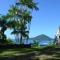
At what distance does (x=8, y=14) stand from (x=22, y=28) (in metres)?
4.10

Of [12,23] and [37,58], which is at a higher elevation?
[12,23]

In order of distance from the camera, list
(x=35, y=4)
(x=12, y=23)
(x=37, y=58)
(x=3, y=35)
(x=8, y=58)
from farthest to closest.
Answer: (x=35, y=4), (x=12, y=23), (x=3, y=35), (x=8, y=58), (x=37, y=58)

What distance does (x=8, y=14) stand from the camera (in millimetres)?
49375

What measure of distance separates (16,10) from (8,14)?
1837 mm

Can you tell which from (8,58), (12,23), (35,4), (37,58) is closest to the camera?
(37,58)

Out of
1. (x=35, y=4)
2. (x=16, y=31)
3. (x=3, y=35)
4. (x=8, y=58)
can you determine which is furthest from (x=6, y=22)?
(x=8, y=58)

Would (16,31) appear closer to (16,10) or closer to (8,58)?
(16,10)

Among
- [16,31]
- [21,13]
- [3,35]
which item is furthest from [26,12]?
[3,35]

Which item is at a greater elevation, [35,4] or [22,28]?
[35,4]

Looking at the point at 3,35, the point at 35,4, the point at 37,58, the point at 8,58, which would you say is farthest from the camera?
the point at 35,4

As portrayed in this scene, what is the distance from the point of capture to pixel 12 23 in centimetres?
4622

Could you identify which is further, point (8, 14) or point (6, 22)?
point (8, 14)

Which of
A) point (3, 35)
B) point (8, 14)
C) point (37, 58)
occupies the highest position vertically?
point (8, 14)

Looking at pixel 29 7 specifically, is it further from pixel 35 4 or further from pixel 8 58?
pixel 8 58
